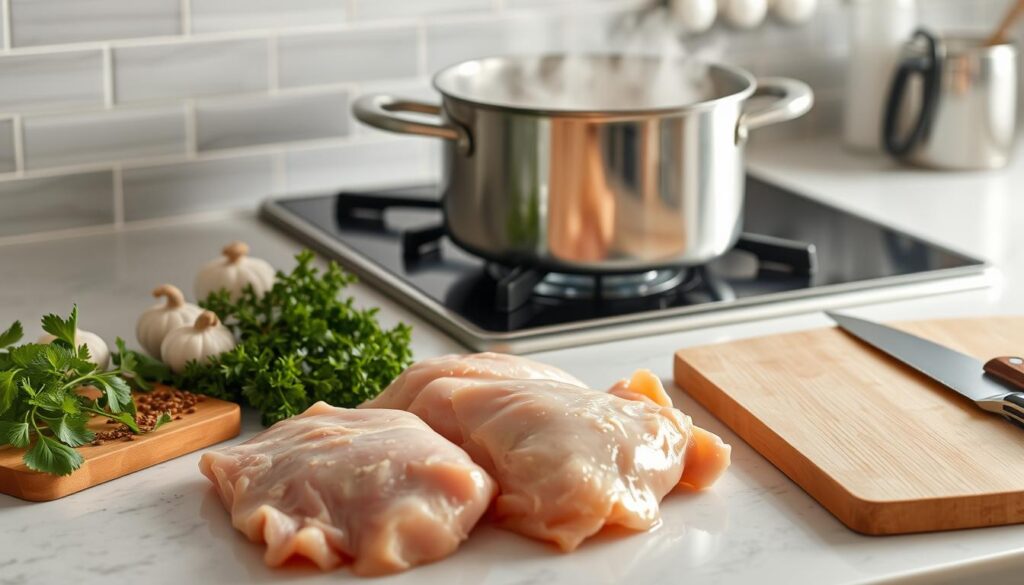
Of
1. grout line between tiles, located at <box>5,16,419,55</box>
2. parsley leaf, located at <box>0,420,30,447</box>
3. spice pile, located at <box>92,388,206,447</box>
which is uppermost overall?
grout line between tiles, located at <box>5,16,419,55</box>

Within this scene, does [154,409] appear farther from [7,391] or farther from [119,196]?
[119,196]

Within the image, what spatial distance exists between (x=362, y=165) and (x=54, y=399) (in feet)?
2.95

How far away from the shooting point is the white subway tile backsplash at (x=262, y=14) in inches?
64.5

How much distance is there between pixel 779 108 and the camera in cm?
138

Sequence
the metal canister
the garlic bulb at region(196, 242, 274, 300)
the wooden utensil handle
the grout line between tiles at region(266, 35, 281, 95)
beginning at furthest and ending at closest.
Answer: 1. the metal canister
2. the grout line between tiles at region(266, 35, 281, 95)
3. the garlic bulb at region(196, 242, 274, 300)
4. the wooden utensil handle

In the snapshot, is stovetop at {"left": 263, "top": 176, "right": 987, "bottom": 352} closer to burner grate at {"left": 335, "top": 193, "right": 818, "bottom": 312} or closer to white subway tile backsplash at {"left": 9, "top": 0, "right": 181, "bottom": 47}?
burner grate at {"left": 335, "top": 193, "right": 818, "bottom": 312}

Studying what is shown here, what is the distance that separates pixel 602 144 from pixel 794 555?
1.66 feet

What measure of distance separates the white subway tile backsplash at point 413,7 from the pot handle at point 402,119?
0.30 m

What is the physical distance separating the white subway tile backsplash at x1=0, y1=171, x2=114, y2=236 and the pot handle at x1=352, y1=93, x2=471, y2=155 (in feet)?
1.33

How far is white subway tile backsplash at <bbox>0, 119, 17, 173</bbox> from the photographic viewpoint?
1.55m

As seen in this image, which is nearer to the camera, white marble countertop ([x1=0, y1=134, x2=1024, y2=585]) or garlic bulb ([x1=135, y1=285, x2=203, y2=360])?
white marble countertop ([x1=0, y1=134, x2=1024, y2=585])

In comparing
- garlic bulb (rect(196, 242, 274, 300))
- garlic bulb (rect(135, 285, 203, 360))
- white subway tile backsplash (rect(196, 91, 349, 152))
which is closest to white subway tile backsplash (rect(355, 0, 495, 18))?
white subway tile backsplash (rect(196, 91, 349, 152))

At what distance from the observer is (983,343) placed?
3.97 feet

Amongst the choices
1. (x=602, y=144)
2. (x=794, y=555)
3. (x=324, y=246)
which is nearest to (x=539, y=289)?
(x=602, y=144)
